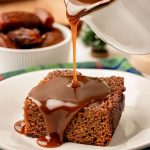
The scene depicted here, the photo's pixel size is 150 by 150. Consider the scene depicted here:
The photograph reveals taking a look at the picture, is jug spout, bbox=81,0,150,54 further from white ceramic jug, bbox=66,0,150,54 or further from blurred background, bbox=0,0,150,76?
blurred background, bbox=0,0,150,76

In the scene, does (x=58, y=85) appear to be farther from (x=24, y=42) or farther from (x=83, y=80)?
(x=24, y=42)

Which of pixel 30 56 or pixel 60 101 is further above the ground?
pixel 60 101

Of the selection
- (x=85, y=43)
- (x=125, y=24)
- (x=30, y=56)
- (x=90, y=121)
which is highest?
(x=125, y=24)

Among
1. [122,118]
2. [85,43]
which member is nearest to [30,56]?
[85,43]

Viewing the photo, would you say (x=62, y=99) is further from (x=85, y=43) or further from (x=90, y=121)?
(x=85, y=43)

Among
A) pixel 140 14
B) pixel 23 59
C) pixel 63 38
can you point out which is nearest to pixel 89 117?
pixel 140 14

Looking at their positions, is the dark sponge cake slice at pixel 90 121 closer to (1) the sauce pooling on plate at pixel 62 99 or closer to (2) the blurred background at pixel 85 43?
(1) the sauce pooling on plate at pixel 62 99

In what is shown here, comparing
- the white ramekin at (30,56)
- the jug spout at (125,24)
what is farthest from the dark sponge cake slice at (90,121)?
the white ramekin at (30,56)
